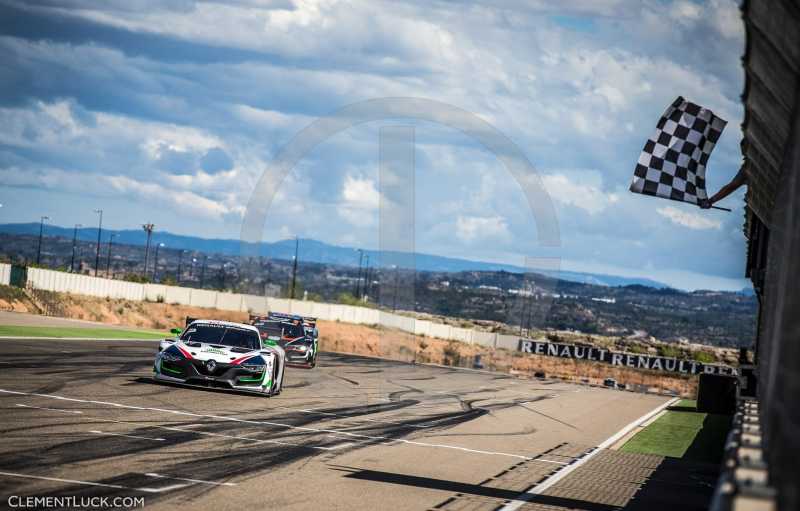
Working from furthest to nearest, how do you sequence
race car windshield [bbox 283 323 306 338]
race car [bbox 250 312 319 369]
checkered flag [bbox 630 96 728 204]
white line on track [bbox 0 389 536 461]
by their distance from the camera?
race car windshield [bbox 283 323 306 338] → race car [bbox 250 312 319 369] → checkered flag [bbox 630 96 728 204] → white line on track [bbox 0 389 536 461]

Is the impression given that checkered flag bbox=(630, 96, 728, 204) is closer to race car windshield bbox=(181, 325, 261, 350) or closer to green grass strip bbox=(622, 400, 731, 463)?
green grass strip bbox=(622, 400, 731, 463)

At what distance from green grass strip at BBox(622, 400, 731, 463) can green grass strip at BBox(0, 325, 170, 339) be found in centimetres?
1688

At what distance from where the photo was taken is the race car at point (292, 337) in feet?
100

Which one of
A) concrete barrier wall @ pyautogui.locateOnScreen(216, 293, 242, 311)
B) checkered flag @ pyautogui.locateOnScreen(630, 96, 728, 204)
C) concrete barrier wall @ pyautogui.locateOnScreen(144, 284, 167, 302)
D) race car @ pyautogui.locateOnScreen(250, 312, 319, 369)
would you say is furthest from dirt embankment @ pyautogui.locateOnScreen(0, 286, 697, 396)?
checkered flag @ pyautogui.locateOnScreen(630, 96, 728, 204)

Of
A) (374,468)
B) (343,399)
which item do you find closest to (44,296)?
(343,399)

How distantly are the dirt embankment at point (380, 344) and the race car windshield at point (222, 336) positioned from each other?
3263 centimetres

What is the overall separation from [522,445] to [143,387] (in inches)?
254

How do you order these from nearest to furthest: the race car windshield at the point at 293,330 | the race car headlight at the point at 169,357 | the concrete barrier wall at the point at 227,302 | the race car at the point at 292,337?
the race car headlight at the point at 169,357, the race car at the point at 292,337, the race car windshield at the point at 293,330, the concrete barrier wall at the point at 227,302

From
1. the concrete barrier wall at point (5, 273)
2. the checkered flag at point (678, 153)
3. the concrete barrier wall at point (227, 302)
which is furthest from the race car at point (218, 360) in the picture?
the concrete barrier wall at point (227, 302)

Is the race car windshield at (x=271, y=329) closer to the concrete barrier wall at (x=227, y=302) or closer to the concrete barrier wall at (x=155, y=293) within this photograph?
the concrete barrier wall at (x=155, y=293)

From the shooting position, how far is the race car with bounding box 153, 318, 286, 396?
61.8 feet

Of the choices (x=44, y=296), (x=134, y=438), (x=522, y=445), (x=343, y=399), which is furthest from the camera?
(x=44, y=296)

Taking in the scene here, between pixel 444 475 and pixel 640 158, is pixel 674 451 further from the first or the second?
pixel 444 475

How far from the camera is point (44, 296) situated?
55.8 meters
